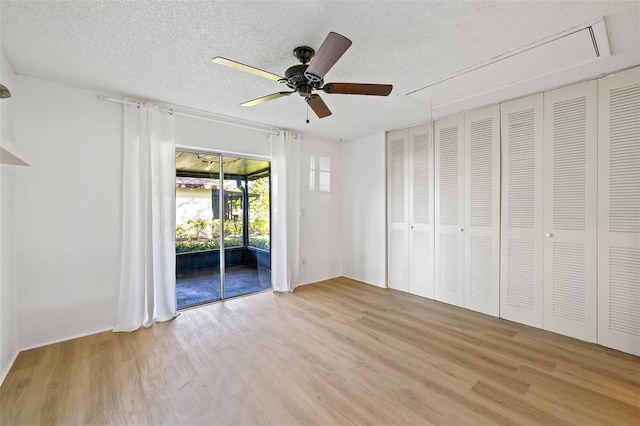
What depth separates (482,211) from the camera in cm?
337

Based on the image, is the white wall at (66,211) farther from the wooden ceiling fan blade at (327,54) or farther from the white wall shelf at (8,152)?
the wooden ceiling fan blade at (327,54)

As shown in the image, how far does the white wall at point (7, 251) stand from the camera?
2.15 meters

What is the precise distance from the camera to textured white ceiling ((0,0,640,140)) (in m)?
1.67

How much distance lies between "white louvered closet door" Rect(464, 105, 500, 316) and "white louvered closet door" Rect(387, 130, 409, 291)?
92 centimetres

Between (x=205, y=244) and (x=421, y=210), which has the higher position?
(x=421, y=210)

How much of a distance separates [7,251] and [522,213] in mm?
5185

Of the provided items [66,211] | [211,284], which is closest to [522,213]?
[211,284]

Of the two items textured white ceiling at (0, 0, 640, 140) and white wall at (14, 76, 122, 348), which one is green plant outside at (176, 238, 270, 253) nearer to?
white wall at (14, 76, 122, 348)

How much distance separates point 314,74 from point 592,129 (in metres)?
2.86

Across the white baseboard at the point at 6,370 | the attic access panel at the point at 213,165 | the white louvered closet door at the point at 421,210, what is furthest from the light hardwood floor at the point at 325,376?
the attic access panel at the point at 213,165

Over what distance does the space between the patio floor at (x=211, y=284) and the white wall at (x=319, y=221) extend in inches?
34.6

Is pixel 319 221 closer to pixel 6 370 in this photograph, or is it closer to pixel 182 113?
pixel 182 113

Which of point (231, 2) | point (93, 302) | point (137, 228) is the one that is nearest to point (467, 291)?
point (231, 2)

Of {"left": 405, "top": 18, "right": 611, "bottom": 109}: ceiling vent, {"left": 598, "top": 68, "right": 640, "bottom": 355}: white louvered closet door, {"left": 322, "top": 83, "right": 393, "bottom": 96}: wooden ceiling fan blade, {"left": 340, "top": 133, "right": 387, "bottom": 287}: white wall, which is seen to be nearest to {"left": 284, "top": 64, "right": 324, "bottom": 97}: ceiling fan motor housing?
{"left": 322, "top": 83, "right": 393, "bottom": 96}: wooden ceiling fan blade
